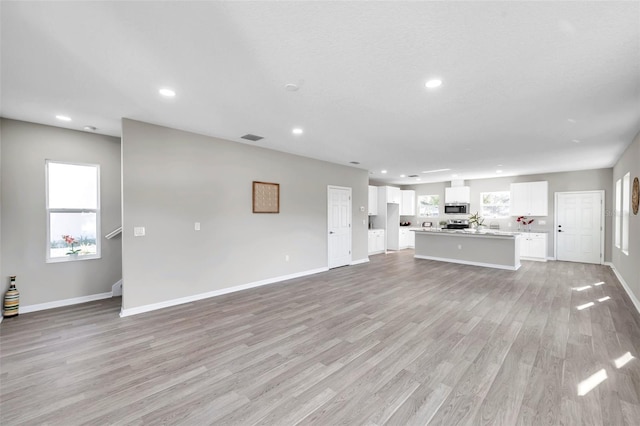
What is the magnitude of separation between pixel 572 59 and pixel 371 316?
336 centimetres

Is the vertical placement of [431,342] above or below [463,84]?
below

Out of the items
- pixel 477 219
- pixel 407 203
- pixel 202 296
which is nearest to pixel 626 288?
pixel 477 219

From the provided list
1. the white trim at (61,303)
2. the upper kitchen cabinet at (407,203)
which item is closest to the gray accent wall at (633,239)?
the upper kitchen cabinet at (407,203)

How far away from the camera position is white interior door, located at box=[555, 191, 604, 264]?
7457 mm

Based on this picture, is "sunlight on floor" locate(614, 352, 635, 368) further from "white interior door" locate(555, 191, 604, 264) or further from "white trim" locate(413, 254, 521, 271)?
"white interior door" locate(555, 191, 604, 264)

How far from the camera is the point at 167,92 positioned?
2918mm

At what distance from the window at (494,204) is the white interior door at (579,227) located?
133 cm

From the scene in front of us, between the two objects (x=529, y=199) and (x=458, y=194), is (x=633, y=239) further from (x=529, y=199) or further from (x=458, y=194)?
(x=458, y=194)

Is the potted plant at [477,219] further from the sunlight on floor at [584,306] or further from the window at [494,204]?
the sunlight on floor at [584,306]

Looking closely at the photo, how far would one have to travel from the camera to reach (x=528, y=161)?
21.1 ft

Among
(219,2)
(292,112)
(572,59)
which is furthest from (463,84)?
(219,2)

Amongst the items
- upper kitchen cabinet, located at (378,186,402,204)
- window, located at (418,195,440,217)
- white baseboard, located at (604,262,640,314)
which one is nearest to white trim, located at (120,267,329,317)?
upper kitchen cabinet, located at (378,186,402,204)

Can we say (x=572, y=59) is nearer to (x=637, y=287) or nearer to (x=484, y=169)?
(x=637, y=287)

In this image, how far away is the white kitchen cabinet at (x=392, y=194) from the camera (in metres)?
9.66
